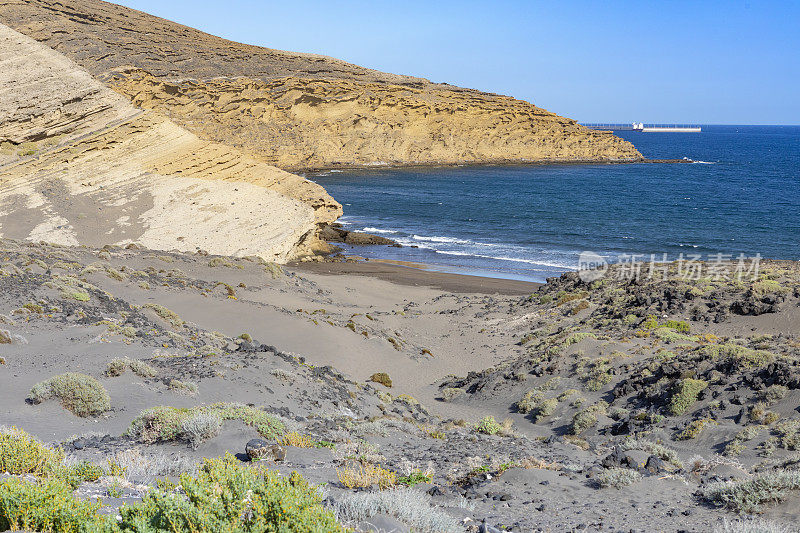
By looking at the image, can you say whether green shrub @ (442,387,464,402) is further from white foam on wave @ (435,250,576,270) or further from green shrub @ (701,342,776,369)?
white foam on wave @ (435,250,576,270)

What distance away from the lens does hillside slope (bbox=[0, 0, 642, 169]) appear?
209ft

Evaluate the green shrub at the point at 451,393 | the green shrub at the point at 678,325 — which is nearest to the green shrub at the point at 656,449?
the green shrub at the point at 451,393

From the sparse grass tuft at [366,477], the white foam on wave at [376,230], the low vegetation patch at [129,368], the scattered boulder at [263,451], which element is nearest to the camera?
the sparse grass tuft at [366,477]

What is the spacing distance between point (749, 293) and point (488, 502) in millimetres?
14773

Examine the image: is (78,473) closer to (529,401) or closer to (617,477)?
(617,477)

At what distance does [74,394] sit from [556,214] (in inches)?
1793

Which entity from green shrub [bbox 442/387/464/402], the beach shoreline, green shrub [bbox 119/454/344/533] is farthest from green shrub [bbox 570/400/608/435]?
the beach shoreline

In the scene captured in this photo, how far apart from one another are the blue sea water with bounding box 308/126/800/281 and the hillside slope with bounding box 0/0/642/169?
7.53 metres

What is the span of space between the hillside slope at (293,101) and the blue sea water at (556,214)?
7.53 m

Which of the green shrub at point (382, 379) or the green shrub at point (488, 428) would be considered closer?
the green shrub at point (488, 428)

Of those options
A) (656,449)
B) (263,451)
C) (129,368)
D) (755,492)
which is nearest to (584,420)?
(656,449)

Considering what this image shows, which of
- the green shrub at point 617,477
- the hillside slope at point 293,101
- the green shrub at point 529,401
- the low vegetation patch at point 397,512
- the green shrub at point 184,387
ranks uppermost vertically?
the hillside slope at point 293,101

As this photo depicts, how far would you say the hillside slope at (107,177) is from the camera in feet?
83.7

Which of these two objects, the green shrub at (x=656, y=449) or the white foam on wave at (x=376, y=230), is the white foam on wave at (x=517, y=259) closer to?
the white foam on wave at (x=376, y=230)
